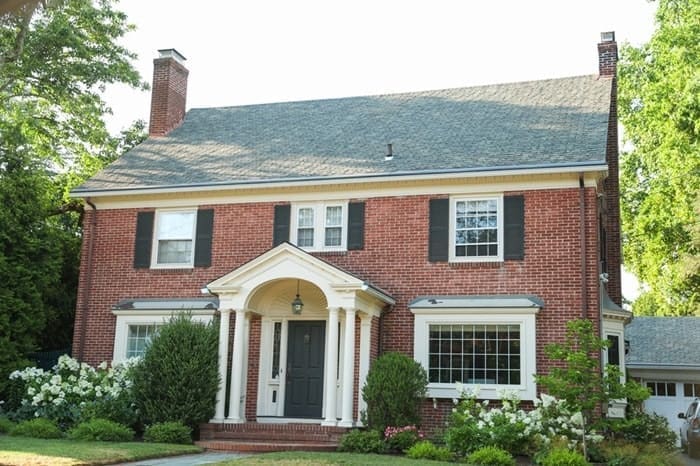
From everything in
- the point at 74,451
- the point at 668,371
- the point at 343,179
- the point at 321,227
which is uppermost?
the point at 343,179

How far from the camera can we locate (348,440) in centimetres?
1431

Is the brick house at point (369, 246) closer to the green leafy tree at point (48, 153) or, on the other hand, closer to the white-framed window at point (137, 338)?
the white-framed window at point (137, 338)

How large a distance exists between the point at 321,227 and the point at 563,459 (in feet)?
24.5

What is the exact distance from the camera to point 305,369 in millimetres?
17141

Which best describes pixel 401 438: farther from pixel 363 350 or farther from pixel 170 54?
pixel 170 54

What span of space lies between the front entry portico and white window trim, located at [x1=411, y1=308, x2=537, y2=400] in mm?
893

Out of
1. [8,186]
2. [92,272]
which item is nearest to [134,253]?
[92,272]

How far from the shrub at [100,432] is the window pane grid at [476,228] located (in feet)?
24.3

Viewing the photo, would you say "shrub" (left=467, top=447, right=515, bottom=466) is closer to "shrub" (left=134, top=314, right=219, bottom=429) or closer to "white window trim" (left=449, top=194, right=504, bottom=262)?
"white window trim" (left=449, top=194, right=504, bottom=262)

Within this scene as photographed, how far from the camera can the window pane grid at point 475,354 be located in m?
15.6

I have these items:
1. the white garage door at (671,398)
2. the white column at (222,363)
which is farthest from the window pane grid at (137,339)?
the white garage door at (671,398)

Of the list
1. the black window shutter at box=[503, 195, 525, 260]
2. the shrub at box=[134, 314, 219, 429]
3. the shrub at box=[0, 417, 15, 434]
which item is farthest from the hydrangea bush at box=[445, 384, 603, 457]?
the shrub at box=[0, 417, 15, 434]

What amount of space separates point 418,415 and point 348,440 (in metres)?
1.75

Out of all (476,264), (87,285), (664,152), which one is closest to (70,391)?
(87,285)
